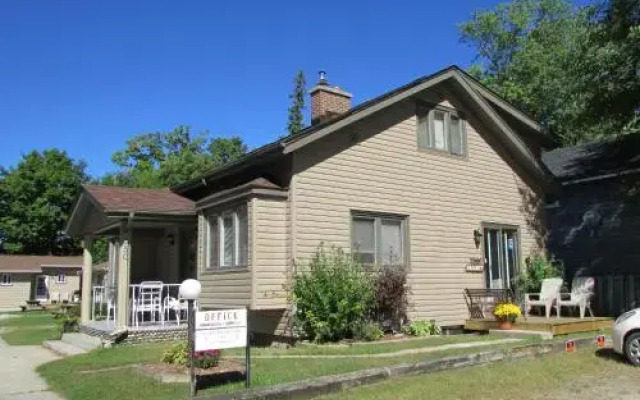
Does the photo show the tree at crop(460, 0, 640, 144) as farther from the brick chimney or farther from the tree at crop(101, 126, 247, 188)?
the tree at crop(101, 126, 247, 188)

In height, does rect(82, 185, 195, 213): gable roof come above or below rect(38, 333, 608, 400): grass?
above

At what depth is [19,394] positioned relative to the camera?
30.7 ft

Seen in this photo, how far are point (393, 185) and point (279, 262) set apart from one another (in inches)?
142

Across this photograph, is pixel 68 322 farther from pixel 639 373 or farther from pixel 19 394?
pixel 639 373

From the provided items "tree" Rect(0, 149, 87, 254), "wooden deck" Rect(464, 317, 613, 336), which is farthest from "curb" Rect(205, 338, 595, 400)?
"tree" Rect(0, 149, 87, 254)

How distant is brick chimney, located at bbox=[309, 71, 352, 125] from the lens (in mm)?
16250

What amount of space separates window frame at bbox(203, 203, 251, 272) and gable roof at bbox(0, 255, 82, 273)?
125 ft

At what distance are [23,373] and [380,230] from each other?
7.94 meters

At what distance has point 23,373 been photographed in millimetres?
11617

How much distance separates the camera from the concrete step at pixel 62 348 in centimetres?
1444

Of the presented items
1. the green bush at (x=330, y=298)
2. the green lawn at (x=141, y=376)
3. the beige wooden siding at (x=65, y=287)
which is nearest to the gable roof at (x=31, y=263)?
the beige wooden siding at (x=65, y=287)

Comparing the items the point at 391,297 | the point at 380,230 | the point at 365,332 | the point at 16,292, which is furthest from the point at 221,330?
the point at 16,292

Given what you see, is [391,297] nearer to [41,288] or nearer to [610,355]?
[610,355]

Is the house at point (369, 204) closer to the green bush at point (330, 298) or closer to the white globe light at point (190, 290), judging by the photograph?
the green bush at point (330, 298)
